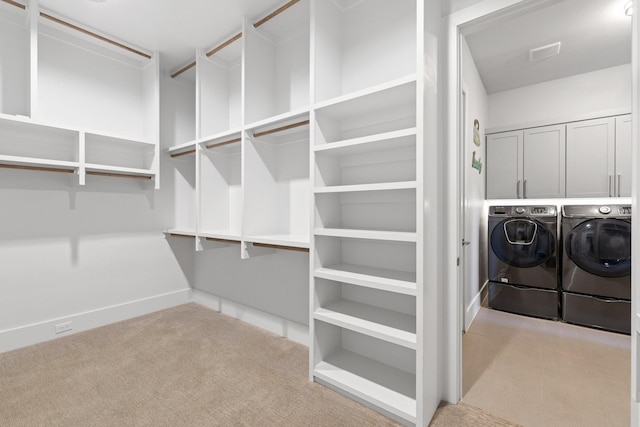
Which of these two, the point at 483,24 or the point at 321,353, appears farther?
the point at 321,353

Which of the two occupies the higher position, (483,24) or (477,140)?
(483,24)

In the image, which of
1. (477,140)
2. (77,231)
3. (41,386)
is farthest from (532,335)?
(77,231)

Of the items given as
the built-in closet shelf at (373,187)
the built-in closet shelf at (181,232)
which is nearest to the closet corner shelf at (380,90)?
the built-in closet shelf at (373,187)

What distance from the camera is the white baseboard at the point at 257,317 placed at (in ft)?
7.81

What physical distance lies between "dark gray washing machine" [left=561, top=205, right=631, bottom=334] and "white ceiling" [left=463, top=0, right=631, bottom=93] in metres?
1.57

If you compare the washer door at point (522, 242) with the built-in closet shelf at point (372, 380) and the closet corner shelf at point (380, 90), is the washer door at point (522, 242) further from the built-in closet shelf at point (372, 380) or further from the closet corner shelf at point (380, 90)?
the closet corner shelf at point (380, 90)

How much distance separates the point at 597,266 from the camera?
276 cm

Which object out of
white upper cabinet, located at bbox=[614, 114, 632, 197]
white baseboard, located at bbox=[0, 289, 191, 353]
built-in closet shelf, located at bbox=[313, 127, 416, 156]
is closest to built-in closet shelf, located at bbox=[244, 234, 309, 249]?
built-in closet shelf, located at bbox=[313, 127, 416, 156]

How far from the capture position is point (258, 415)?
1.55 metres

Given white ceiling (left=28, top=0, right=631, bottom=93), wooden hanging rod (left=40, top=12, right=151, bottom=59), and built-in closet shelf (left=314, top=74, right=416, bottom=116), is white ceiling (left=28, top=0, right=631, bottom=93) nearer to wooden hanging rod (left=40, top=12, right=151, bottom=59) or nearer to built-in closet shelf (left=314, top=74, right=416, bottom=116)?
wooden hanging rod (left=40, top=12, right=151, bottom=59)

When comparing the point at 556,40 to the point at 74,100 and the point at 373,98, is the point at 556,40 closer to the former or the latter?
the point at 373,98

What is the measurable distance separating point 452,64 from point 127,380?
9.22 ft

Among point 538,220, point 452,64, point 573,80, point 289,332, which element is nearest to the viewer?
Result: point 452,64

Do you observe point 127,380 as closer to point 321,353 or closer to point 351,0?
point 321,353
